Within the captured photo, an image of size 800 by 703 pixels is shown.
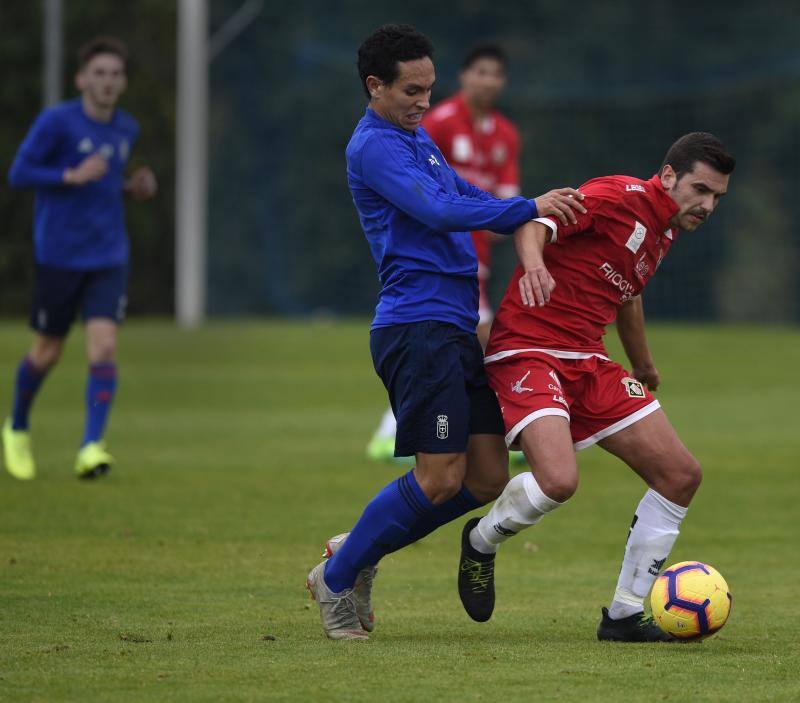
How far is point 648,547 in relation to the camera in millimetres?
5660

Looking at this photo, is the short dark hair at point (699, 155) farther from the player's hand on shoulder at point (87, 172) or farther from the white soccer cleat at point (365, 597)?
the player's hand on shoulder at point (87, 172)

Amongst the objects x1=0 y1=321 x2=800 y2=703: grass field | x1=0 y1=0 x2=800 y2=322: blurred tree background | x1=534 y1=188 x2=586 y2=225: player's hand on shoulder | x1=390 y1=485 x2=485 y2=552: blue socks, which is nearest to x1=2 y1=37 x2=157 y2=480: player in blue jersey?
x1=0 y1=321 x2=800 y2=703: grass field

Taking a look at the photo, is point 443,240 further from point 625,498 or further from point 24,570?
point 625,498

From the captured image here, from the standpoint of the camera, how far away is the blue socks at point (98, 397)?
9.73m

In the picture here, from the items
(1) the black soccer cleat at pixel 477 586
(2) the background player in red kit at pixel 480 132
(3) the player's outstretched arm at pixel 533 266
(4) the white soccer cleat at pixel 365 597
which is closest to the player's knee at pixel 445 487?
(1) the black soccer cleat at pixel 477 586

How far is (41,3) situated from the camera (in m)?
30.5

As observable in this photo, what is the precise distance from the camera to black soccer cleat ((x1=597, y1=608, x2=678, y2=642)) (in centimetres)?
→ 556

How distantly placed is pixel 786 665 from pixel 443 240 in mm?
1932

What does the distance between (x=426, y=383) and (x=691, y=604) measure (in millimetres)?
1216

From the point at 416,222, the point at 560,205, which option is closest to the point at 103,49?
the point at 416,222

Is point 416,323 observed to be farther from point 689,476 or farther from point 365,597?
point 689,476

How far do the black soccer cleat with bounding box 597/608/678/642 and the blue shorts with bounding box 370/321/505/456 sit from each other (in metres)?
0.82

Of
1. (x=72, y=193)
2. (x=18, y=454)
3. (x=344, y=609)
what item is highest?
(x=72, y=193)

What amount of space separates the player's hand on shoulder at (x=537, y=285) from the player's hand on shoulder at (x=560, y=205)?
224mm
